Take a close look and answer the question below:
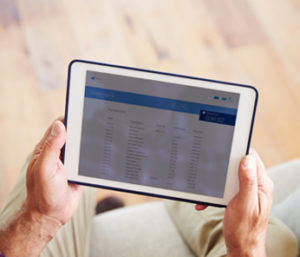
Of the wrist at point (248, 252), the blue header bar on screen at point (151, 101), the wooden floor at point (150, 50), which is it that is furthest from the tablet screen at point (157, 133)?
the wooden floor at point (150, 50)

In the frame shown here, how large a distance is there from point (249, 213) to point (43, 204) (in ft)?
1.37

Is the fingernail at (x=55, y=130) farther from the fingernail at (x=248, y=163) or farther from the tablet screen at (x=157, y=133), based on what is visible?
the fingernail at (x=248, y=163)

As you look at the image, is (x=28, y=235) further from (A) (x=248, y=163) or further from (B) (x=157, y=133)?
(A) (x=248, y=163)

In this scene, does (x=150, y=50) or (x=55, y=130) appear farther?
(x=150, y=50)

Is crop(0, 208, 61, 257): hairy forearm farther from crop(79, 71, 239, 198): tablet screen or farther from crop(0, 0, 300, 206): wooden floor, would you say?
crop(0, 0, 300, 206): wooden floor

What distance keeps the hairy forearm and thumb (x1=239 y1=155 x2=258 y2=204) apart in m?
0.40

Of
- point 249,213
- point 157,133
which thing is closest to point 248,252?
point 249,213

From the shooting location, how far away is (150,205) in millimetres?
1037

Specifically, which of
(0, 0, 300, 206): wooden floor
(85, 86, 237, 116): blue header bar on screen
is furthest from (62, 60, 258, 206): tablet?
(0, 0, 300, 206): wooden floor

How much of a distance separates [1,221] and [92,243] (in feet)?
0.72

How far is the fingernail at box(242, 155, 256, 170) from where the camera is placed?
766 millimetres

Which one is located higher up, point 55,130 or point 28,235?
point 55,130

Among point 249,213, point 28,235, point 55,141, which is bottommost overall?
point 28,235

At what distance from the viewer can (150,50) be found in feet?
5.81
